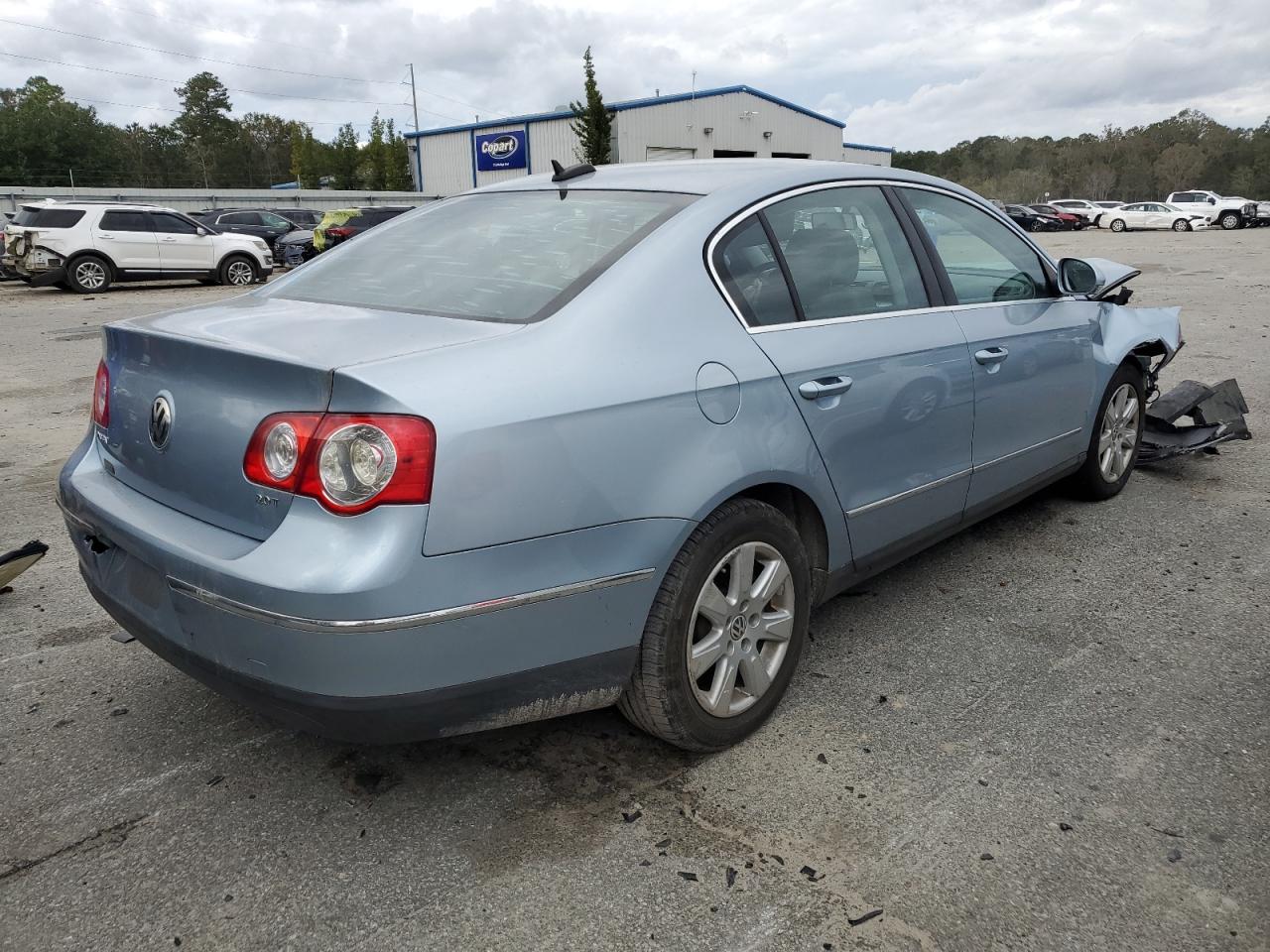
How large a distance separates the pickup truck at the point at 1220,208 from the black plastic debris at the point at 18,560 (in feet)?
160

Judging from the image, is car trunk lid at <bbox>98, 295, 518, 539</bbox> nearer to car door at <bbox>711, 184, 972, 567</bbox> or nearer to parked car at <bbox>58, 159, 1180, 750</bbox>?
parked car at <bbox>58, 159, 1180, 750</bbox>

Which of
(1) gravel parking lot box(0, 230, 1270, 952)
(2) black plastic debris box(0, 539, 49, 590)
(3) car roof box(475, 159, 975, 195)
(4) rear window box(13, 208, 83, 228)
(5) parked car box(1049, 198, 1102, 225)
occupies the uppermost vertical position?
(5) parked car box(1049, 198, 1102, 225)

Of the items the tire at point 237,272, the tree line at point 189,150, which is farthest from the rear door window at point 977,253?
the tree line at point 189,150

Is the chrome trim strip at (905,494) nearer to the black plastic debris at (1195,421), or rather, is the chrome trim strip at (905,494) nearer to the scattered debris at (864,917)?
the scattered debris at (864,917)

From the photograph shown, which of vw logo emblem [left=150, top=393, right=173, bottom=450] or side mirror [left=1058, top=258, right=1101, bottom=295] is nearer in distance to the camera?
vw logo emblem [left=150, top=393, right=173, bottom=450]

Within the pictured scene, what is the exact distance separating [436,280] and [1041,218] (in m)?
48.3

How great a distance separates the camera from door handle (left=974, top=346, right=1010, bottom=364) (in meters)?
3.41

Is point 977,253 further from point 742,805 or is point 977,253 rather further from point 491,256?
point 742,805

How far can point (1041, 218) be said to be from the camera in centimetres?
4534

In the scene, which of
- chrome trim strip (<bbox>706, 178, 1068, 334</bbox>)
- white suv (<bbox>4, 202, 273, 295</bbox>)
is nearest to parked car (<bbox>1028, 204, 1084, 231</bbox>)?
white suv (<bbox>4, 202, 273, 295</bbox>)

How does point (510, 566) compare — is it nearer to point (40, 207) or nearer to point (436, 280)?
point (436, 280)

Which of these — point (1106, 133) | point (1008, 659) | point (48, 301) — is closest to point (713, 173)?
point (1008, 659)

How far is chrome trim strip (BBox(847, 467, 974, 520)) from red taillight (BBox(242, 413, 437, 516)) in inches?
57.8

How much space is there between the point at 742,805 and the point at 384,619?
3.53 ft
